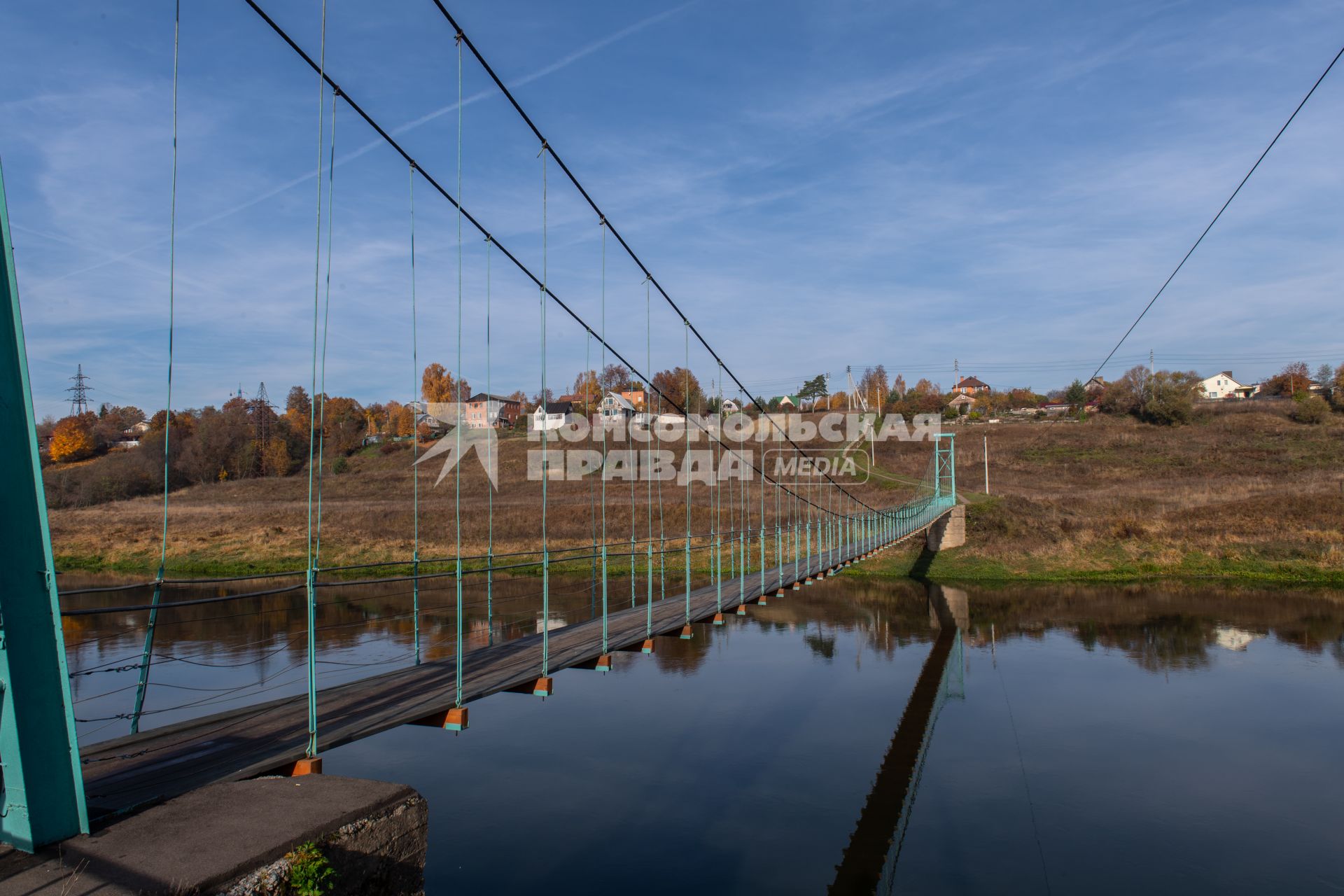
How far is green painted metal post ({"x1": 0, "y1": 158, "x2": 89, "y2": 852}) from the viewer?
2.50 m

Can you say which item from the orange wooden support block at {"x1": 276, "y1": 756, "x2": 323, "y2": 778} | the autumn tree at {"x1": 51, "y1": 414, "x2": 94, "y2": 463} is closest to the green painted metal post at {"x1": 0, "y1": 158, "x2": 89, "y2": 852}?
the orange wooden support block at {"x1": 276, "y1": 756, "x2": 323, "y2": 778}

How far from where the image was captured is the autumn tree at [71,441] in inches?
918

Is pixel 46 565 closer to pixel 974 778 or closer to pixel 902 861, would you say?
pixel 902 861

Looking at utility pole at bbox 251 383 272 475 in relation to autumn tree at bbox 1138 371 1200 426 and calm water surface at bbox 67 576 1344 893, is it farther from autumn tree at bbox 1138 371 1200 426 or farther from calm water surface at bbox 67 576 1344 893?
autumn tree at bbox 1138 371 1200 426

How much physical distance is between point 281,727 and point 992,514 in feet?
82.9

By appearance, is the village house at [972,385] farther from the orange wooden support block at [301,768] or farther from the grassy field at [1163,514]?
the orange wooden support block at [301,768]

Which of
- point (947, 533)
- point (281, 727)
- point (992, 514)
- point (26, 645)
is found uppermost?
point (26, 645)

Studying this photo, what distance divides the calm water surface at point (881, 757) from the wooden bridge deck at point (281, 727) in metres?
0.54

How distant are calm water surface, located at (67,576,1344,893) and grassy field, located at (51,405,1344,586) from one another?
4949 mm

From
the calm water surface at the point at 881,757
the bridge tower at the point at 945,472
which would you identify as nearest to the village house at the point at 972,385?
the bridge tower at the point at 945,472

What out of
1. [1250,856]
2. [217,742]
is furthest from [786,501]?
[217,742]

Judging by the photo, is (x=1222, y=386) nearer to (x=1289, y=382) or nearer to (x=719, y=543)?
(x=1289, y=382)

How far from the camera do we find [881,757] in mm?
10016

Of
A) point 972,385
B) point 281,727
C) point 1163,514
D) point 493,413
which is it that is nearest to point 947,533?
point 1163,514
